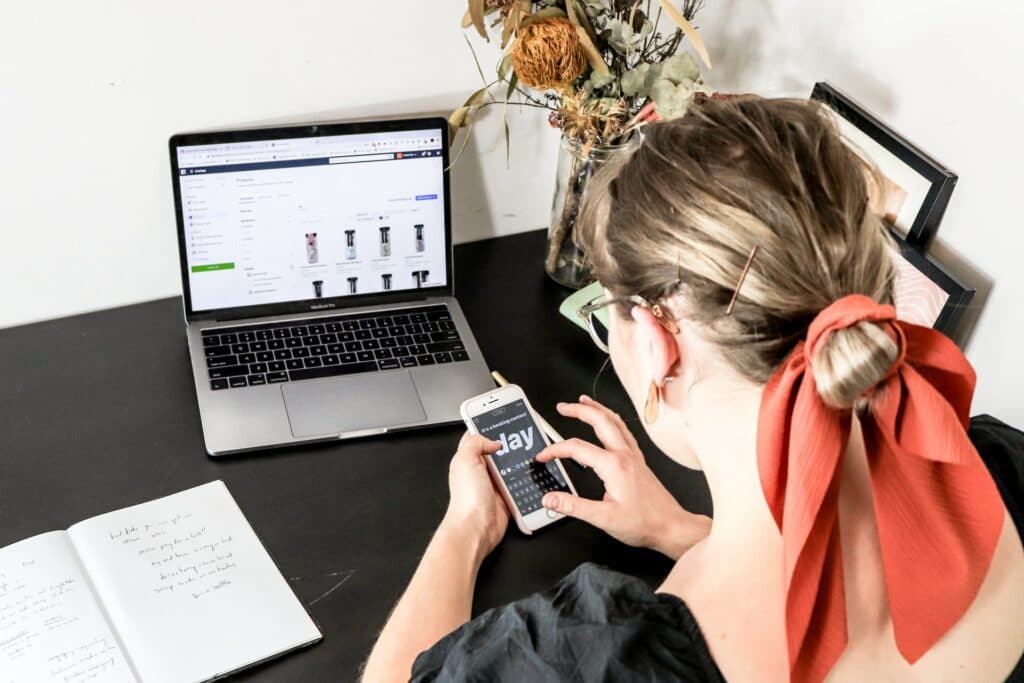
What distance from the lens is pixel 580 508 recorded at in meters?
1.06

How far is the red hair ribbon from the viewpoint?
2.36 ft

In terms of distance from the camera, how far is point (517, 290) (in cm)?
145

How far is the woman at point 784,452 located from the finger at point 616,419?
0.27m

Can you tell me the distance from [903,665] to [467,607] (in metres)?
0.40

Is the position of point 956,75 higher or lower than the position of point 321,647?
higher

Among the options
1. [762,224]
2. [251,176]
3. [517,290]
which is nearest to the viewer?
[762,224]

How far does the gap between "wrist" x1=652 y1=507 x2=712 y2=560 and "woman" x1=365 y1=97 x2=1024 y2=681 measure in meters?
0.17

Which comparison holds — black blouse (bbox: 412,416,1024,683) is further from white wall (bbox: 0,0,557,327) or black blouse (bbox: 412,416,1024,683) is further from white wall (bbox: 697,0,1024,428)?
white wall (bbox: 0,0,557,327)

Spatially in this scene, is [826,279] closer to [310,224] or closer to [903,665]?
[903,665]

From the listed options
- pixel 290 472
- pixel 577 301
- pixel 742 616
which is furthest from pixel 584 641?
pixel 577 301

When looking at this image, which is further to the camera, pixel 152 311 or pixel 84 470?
pixel 152 311

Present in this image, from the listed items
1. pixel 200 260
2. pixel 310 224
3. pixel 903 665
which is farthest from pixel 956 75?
pixel 200 260

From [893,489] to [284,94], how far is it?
2.84 feet

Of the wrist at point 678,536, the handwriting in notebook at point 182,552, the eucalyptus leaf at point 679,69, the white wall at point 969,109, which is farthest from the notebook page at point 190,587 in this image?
the white wall at point 969,109
